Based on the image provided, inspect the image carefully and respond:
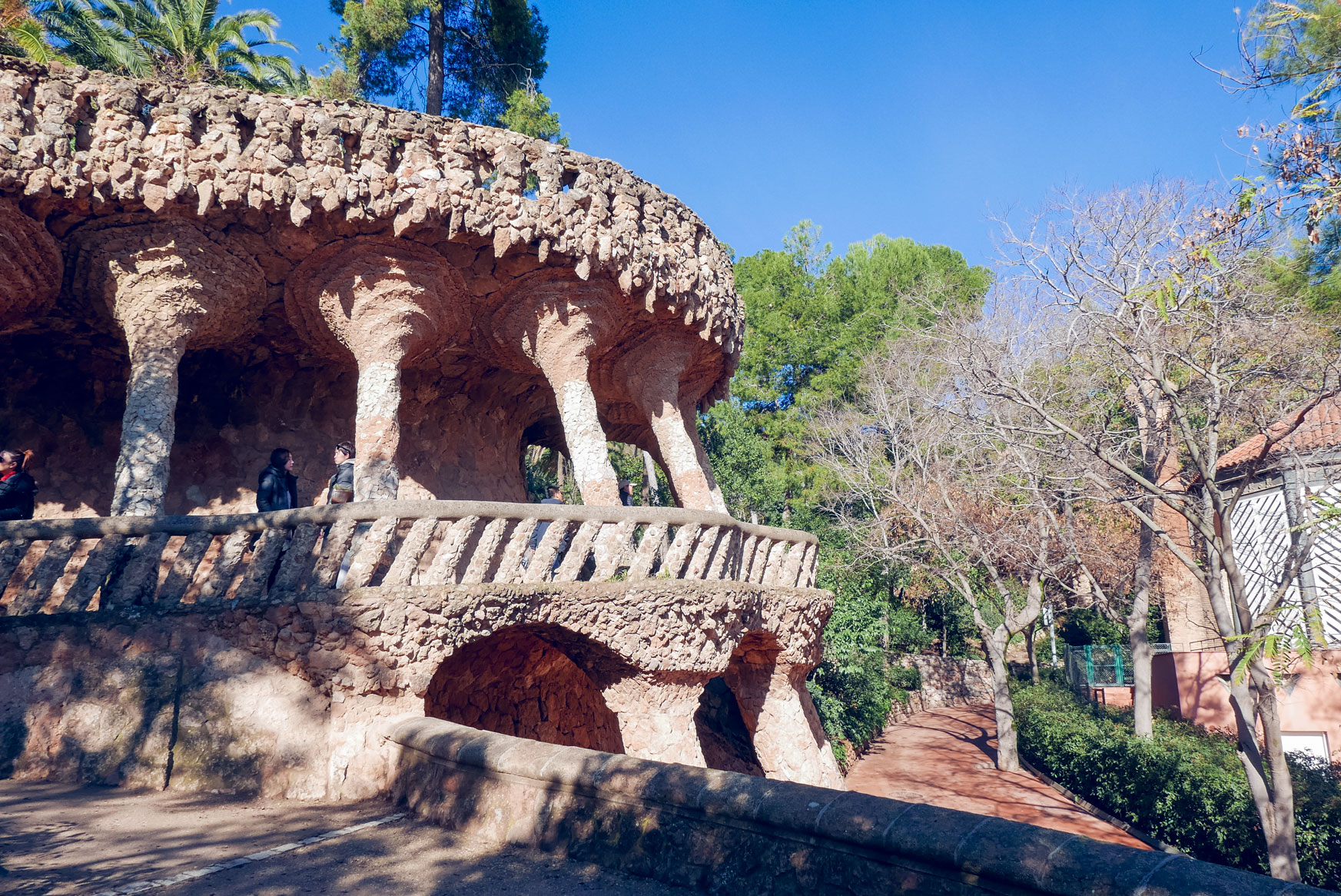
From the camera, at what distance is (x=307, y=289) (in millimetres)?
7441

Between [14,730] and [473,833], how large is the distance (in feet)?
9.66

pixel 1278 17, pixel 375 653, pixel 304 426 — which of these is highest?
pixel 1278 17

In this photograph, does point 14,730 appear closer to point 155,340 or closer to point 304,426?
point 155,340

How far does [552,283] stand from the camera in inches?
305

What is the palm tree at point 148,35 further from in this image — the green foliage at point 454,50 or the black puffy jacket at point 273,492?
the black puffy jacket at point 273,492

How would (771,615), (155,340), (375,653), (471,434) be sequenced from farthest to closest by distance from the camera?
(471,434) → (771,615) → (155,340) → (375,653)

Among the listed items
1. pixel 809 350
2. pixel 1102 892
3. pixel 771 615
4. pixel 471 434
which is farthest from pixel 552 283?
pixel 809 350

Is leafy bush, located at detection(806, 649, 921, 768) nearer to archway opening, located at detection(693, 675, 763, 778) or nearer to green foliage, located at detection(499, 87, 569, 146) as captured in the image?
archway opening, located at detection(693, 675, 763, 778)

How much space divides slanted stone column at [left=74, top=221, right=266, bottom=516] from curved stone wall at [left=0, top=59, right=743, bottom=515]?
0.02 metres

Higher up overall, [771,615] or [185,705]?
[771,615]

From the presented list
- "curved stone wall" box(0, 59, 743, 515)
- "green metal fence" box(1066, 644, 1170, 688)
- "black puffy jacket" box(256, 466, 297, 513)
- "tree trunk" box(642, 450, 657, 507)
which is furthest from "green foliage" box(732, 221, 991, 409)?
"black puffy jacket" box(256, 466, 297, 513)

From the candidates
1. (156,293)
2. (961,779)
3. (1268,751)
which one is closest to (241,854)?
(156,293)

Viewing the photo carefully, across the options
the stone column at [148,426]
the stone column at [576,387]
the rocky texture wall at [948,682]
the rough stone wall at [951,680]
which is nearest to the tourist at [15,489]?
the stone column at [148,426]

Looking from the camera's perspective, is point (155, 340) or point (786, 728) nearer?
point (155, 340)
